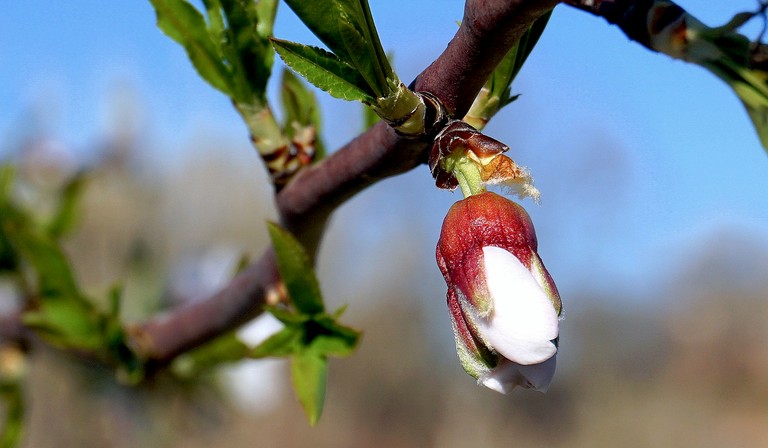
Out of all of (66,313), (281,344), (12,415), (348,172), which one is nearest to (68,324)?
(66,313)

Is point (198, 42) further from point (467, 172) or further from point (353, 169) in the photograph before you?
point (467, 172)

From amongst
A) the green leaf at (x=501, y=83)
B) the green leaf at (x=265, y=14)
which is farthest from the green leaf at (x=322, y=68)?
the green leaf at (x=265, y=14)

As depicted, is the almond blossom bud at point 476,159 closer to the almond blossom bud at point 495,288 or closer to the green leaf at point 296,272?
the almond blossom bud at point 495,288

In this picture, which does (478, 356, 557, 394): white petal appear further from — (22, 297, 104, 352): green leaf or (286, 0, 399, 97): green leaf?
(22, 297, 104, 352): green leaf

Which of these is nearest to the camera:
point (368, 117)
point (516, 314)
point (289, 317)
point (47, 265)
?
point (516, 314)

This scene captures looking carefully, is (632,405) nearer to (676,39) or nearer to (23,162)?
(23,162)

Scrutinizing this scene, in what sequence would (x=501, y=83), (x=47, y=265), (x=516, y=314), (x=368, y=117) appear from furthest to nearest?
(x=47, y=265) < (x=368, y=117) < (x=501, y=83) < (x=516, y=314)

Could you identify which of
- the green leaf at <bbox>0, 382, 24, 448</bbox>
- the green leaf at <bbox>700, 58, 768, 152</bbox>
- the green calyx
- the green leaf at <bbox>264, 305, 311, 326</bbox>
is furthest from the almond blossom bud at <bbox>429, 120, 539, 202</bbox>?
the green leaf at <bbox>0, 382, 24, 448</bbox>
